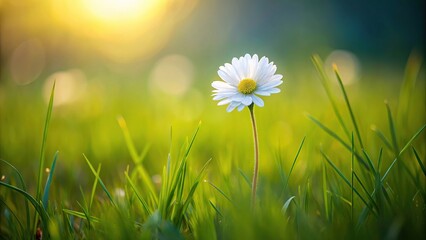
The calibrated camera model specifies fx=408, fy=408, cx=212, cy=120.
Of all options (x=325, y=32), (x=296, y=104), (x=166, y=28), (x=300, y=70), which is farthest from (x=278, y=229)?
(x=166, y=28)

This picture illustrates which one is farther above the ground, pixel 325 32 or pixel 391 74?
pixel 325 32

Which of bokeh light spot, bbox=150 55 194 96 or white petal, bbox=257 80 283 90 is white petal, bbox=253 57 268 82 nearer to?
white petal, bbox=257 80 283 90

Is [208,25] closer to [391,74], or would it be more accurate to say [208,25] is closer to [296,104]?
[391,74]

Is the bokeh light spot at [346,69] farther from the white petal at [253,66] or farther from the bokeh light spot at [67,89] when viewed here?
→ the white petal at [253,66]

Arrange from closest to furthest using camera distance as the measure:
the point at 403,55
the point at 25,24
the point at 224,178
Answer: the point at 224,178
the point at 25,24
the point at 403,55

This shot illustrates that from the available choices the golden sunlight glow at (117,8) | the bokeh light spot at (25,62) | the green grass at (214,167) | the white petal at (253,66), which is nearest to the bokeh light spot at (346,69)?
the green grass at (214,167)
